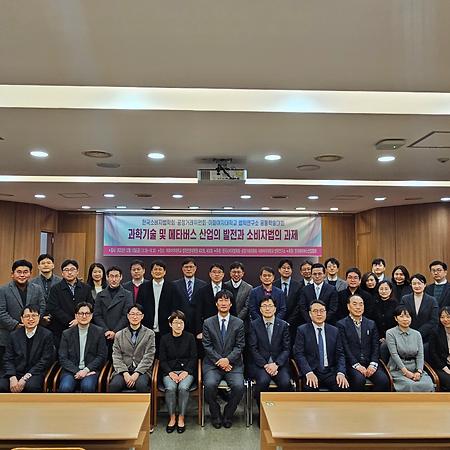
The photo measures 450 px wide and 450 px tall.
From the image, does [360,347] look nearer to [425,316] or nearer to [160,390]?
[425,316]

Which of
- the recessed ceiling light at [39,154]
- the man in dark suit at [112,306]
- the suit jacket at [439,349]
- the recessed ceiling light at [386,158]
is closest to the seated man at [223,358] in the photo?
the man in dark suit at [112,306]

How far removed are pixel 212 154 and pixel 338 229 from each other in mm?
6624

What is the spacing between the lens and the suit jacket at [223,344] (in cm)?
426

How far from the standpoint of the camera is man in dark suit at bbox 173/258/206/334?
497 centimetres

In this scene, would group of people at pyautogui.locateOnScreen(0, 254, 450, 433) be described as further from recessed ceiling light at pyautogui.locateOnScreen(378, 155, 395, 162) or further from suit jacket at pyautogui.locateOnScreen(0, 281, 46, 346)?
recessed ceiling light at pyautogui.locateOnScreen(378, 155, 395, 162)

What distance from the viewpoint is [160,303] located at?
4863 millimetres

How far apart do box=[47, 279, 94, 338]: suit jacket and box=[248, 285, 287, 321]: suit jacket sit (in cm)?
183

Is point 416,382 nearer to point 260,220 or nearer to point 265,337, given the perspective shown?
point 265,337

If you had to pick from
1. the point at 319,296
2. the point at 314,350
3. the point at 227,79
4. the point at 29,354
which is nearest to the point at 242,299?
the point at 319,296

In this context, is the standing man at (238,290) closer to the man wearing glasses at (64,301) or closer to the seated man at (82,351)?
the seated man at (82,351)

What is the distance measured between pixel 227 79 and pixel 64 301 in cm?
293

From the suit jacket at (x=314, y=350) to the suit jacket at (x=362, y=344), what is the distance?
0.28 ft

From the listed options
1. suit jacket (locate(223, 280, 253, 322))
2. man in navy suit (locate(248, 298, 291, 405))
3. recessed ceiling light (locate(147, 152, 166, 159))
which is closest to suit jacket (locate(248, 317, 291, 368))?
man in navy suit (locate(248, 298, 291, 405))

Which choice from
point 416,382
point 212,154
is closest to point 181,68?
point 212,154
